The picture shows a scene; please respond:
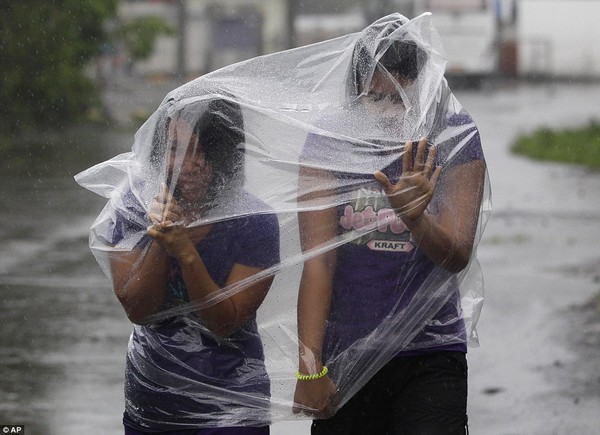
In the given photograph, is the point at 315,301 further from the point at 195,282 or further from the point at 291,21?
the point at 291,21

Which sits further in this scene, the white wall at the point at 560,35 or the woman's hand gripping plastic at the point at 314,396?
the white wall at the point at 560,35

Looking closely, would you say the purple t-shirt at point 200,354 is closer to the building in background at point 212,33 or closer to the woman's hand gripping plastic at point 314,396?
the woman's hand gripping plastic at point 314,396

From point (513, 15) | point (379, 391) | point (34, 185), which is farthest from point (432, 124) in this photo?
point (513, 15)

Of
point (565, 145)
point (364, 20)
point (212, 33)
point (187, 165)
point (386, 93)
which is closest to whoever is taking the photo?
point (187, 165)

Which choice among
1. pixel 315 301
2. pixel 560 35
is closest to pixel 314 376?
pixel 315 301

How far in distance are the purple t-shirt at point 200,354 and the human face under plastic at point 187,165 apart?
11 centimetres

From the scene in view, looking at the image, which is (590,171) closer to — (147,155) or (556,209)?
(556,209)

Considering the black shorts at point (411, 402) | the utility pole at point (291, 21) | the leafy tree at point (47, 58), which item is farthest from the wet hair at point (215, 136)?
the utility pole at point (291, 21)

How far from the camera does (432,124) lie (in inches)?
130

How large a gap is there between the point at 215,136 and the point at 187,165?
0.37ft

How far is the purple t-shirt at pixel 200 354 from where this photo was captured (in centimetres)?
315

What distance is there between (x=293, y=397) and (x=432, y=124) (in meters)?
0.83

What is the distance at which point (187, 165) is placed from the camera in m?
3.10

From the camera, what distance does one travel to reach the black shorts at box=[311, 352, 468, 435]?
10.8 ft
